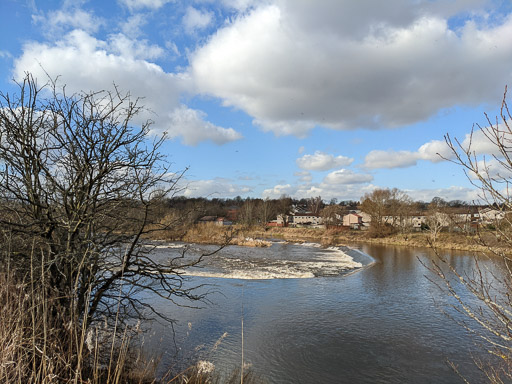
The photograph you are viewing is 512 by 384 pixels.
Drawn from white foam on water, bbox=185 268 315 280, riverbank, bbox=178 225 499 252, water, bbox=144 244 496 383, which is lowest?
water, bbox=144 244 496 383

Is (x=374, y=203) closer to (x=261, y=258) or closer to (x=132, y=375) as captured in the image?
(x=261, y=258)

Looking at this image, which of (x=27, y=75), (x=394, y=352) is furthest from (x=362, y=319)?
(x=27, y=75)

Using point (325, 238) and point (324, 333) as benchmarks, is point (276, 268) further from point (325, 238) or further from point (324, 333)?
point (325, 238)

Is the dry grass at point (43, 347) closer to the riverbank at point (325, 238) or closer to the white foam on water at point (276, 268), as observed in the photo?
the white foam on water at point (276, 268)

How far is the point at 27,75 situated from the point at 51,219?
2506 millimetres

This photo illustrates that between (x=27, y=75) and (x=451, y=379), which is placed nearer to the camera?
(x=27, y=75)

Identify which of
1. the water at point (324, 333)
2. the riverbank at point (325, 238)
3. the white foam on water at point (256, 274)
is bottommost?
the water at point (324, 333)

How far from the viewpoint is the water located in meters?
8.70

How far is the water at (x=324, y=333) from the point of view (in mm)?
8695

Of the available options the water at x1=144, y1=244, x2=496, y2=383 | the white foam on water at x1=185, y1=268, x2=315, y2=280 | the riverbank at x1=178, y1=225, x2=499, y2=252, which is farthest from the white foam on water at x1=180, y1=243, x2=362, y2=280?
the riverbank at x1=178, y1=225, x2=499, y2=252

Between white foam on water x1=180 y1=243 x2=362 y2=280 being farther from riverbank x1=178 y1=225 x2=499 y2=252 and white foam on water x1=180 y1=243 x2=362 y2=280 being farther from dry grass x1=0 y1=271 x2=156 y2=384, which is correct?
dry grass x1=0 y1=271 x2=156 y2=384

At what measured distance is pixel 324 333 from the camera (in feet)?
36.8

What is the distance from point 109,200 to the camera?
6242mm

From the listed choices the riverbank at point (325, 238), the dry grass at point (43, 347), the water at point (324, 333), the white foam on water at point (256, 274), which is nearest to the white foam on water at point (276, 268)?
the white foam on water at point (256, 274)
